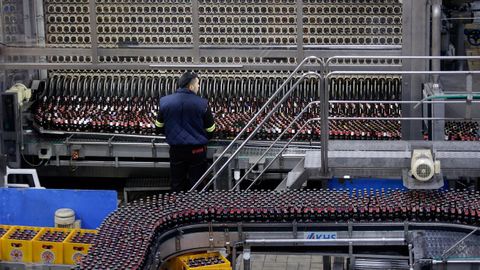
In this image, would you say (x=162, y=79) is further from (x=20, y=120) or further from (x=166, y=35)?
(x=20, y=120)

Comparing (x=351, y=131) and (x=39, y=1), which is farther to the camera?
(x=39, y=1)

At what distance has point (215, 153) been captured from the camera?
1310 cm

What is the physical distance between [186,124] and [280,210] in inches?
A: 117

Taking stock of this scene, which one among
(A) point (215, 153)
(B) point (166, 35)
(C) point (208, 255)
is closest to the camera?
(C) point (208, 255)

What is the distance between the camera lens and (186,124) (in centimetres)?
1189

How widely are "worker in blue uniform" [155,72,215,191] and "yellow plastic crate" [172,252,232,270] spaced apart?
2950mm

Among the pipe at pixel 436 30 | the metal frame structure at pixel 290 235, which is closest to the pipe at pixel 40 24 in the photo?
the pipe at pixel 436 30


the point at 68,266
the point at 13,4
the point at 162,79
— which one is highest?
the point at 13,4

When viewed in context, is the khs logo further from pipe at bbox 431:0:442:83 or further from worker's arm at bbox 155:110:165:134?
pipe at bbox 431:0:442:83

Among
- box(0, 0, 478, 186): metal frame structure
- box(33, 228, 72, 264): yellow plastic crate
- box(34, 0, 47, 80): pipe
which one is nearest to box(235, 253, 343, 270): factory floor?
box(0, 0, 478, 186): metal frame structure

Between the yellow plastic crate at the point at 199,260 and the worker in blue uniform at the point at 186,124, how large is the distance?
116 inches

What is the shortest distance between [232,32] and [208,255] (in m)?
5.28

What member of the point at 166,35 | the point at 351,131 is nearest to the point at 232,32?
the point at 166,35

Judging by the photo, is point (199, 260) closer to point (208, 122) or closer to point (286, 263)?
point (208, 122)
